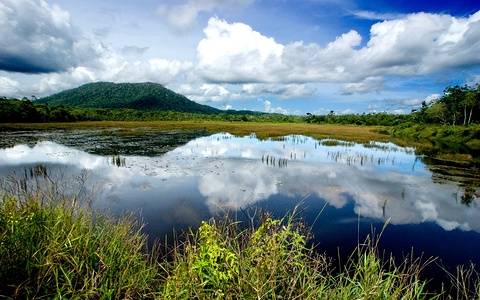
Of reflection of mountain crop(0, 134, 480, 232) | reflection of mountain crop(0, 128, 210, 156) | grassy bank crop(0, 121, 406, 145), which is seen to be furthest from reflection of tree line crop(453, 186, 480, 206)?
grassy bank crop(0, 121, 406, 145)

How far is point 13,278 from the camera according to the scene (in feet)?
10.5

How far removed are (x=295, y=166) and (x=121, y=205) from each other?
11.6 metres

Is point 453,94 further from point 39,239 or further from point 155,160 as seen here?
point 39,239

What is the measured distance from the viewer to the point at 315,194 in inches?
423

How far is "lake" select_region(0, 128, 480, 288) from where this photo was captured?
7254 millimetres

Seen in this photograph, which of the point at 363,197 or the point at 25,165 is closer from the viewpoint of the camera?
the point at 363,197

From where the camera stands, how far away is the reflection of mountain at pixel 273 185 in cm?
905

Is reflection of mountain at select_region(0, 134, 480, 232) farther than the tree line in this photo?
No

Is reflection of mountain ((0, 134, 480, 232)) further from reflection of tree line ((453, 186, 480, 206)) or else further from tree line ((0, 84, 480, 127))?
tree line ((0, 84, 480, 127))

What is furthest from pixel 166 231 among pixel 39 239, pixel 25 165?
pixel 25 165

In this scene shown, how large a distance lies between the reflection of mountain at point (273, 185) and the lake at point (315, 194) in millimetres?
46

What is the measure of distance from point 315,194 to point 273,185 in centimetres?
217

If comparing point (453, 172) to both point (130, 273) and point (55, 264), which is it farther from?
point (55, 264)

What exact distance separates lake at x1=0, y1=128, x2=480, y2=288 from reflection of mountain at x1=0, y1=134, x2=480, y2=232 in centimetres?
5
